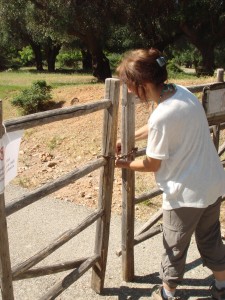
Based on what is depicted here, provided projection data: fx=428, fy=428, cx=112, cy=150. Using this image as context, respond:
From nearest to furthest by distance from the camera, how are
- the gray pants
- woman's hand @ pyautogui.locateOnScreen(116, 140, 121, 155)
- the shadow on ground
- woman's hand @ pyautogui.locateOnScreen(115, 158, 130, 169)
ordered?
the gray pants, woman's hand @ pyautogui.locateOnScreen(115, 158, 130, 169), woman's hand @ pyautogui.locateOnScreen(116, 140, 121, 155), the shadow on ground

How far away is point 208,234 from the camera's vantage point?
3006mm

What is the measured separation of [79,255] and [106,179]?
1.36 m

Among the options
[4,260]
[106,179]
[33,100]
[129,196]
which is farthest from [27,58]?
[4,260]

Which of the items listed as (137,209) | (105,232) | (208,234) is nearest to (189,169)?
(208,234)

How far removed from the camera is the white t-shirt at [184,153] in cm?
250

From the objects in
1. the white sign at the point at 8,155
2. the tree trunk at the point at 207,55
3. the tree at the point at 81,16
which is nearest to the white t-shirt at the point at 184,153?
the white sign at the point at 8,155

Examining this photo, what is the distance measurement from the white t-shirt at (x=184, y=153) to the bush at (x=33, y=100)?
1098cm

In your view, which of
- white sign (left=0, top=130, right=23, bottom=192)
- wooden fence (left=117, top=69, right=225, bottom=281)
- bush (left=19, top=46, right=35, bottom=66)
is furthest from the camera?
bush (left=19, top=46, right=35, bottom=66)

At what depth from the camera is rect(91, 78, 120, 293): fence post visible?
3.11 m

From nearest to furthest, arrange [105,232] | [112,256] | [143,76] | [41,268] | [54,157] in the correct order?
1. [143,76]
2. [41,268]
3. [105,232]
4. [112,256]
5. [54,157]

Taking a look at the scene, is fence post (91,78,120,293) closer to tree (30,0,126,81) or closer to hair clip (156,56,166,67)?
hair clip (156,56,166,67)

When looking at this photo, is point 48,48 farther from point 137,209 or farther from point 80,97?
point 137,209

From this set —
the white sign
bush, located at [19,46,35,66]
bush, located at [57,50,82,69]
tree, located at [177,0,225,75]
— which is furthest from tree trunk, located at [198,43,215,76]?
bush, located at [19,46,35,66]

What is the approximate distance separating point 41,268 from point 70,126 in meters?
7.65
